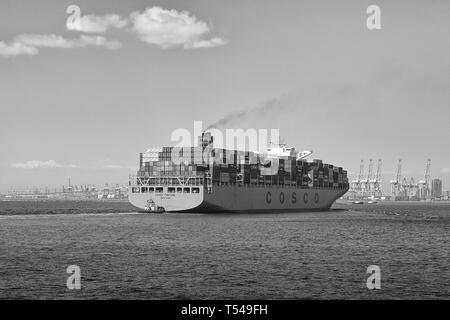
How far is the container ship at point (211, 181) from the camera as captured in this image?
97.0 m

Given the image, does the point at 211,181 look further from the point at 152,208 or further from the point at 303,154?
the point at 303,154

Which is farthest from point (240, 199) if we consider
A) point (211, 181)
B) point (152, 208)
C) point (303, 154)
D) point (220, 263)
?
point (220, 263)

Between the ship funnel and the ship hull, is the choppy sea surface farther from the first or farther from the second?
the ship funnel

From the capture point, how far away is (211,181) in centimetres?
9688

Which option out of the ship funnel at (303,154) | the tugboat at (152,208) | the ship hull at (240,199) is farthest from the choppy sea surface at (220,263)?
the ship funnel at (303,154)

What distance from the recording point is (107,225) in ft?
252

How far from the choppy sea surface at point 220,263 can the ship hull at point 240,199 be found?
28370mm

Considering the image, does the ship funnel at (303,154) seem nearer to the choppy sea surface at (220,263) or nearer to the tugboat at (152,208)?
the tugboat at (152,208)

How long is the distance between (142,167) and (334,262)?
208 ft

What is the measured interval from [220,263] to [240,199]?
66378 mm

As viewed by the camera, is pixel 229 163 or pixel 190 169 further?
pixel 229 163
